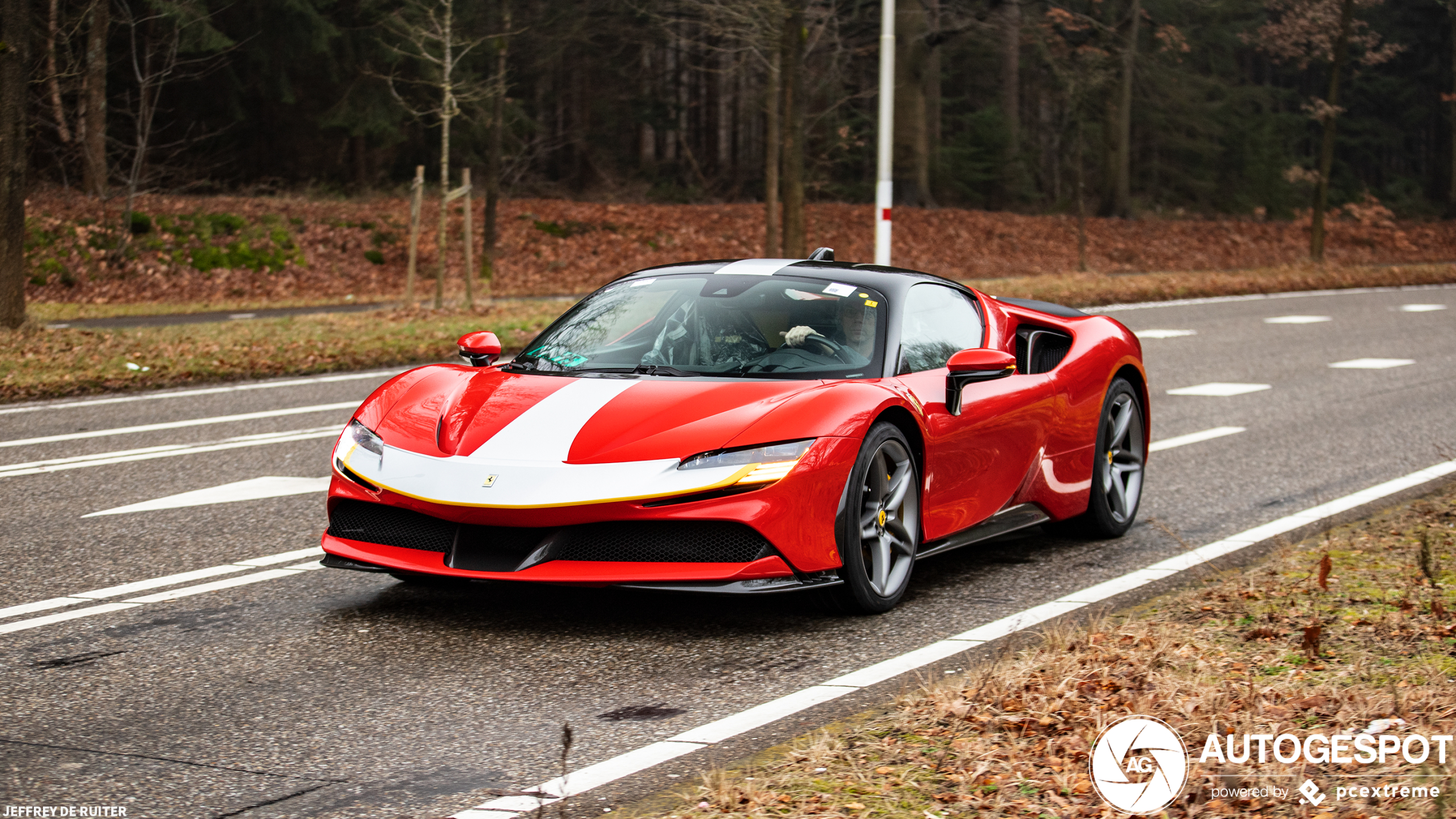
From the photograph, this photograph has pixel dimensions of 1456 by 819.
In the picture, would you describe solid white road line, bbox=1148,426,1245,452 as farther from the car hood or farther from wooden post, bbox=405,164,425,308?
wooden post, bbox=405,164,425,308

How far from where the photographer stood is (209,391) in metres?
12.3

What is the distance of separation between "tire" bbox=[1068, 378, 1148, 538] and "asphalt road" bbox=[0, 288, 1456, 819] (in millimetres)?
129

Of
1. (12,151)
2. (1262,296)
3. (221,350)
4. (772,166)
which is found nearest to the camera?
(221,350)

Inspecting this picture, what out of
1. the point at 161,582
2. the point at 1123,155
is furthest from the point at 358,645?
the point at 1123,155

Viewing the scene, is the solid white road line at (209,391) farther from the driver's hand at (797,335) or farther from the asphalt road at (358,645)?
the driver's hand at (797,335)

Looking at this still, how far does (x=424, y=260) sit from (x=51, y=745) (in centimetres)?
2729

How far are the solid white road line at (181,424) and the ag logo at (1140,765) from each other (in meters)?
7.81

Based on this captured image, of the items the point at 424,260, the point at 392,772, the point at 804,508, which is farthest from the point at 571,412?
the point at 424,260

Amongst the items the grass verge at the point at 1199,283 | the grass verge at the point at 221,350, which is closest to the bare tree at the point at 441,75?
the grass verge at the point at 221,350

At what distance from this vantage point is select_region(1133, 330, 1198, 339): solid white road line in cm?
1830

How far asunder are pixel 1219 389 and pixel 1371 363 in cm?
315

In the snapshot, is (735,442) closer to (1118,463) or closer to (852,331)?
(852,331)

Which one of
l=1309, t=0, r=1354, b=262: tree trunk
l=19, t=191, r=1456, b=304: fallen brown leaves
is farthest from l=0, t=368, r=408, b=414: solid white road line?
l=1309, t=0, r=1354, b=262: tree trunk

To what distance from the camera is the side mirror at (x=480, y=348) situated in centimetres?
652
